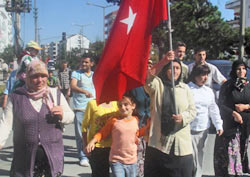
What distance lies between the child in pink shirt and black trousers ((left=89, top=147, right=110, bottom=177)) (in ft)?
0.57

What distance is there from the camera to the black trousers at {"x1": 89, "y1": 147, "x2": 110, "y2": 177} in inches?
167

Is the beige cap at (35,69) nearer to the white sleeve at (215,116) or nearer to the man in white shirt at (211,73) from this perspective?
the white sleeve at (215,116)

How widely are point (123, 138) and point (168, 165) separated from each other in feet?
1.85

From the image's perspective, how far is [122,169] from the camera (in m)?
4.03

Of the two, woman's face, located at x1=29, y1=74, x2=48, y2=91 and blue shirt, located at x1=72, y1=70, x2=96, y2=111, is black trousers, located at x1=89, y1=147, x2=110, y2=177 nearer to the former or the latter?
woman's face, located at x1=29, y1=74, x2=48, y2=91

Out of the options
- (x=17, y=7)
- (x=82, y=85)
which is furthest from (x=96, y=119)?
(x=17, y=7)

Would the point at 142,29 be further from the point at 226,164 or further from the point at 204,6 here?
the point at 204,6

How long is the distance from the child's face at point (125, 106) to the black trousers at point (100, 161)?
455mm

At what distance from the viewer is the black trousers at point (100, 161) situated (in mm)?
4230

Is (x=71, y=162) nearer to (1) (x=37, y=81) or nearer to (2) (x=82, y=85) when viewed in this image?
(2) (x=82, y=85)

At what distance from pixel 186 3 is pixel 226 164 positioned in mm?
17120

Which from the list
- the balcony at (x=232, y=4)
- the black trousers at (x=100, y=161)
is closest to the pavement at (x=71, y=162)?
the black trousers at (x=100, y=161)

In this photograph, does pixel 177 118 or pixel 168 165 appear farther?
pixel 168 165

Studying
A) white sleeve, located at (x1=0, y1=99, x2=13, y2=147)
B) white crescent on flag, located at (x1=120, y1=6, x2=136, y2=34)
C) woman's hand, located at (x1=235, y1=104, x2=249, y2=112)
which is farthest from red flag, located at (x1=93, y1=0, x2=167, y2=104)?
woman's hand, located at (x1=235, y1=104, x2=249, y2=112)
